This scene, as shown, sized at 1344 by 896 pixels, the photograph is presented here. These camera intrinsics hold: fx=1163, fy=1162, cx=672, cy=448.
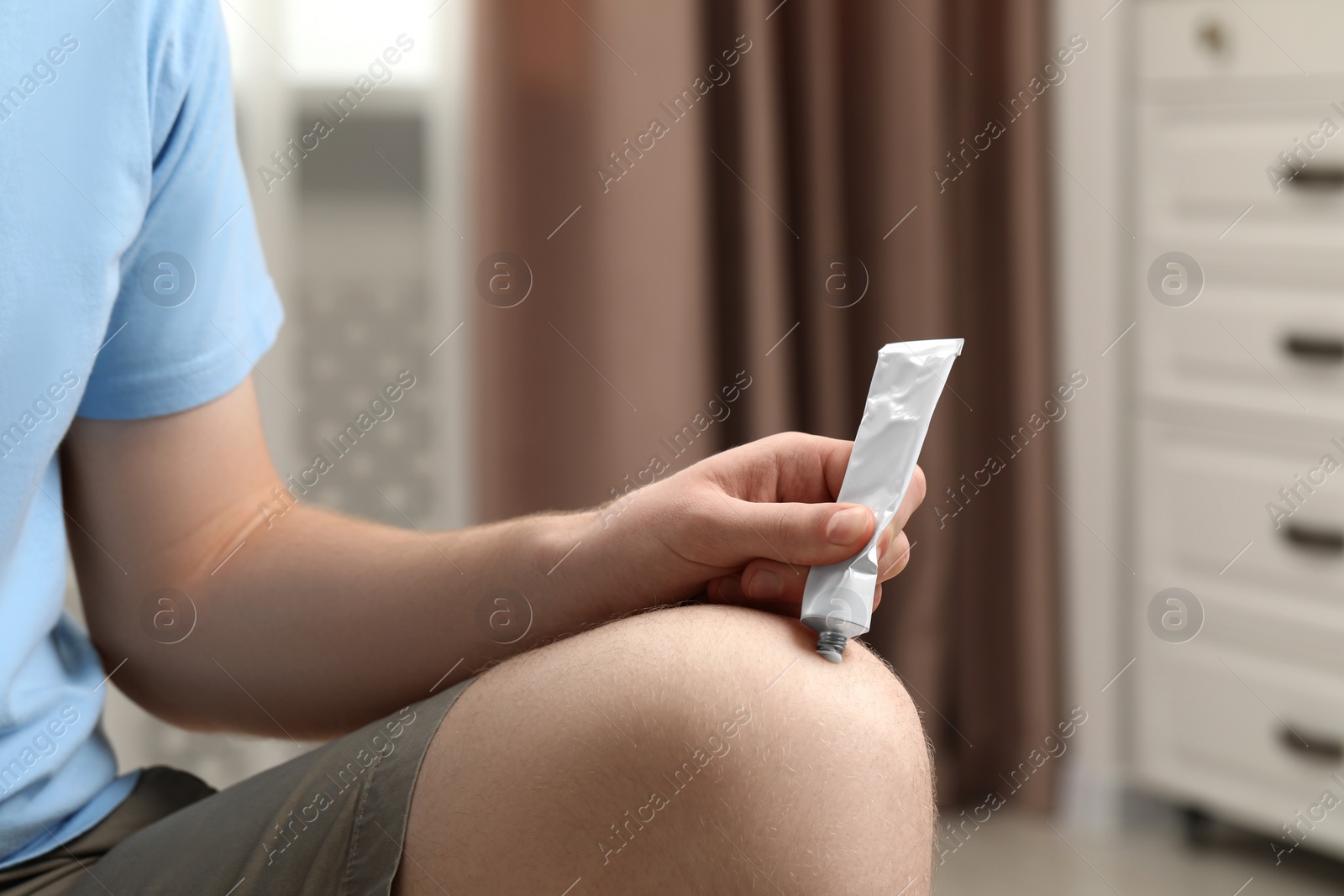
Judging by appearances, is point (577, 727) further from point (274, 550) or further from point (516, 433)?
point (516, 433)

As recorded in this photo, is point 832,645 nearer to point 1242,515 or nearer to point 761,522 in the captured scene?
point 761,522

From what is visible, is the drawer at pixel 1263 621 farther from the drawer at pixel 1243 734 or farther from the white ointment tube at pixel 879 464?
the white ointment tube at pixel 879 464

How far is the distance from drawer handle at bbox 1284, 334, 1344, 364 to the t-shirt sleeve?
110 cm

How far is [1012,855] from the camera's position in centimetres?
143

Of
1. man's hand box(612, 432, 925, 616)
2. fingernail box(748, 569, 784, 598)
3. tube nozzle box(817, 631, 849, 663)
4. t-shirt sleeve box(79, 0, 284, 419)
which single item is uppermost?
t-shirt sleeve box(79, 0, 284, 419)

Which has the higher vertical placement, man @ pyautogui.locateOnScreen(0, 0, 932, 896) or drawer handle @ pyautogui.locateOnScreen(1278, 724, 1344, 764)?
man @ pyautogui.locateOnScreen(0, 0, 932, 896)

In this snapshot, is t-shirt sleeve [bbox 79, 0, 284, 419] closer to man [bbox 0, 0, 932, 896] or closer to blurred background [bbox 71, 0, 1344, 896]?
man [bbox 0, 0, 932, 896]

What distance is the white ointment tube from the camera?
1.47 feet

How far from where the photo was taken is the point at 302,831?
0.45 meters

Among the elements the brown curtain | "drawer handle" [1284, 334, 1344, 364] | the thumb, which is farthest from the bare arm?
"drawer handle" [1284, 334, 1344, 364]

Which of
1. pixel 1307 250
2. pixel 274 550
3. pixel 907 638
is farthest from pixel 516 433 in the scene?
pixel 1307 250

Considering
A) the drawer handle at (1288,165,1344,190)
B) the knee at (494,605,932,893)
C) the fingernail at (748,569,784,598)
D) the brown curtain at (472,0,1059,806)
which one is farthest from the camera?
the brown curtain at (472,0,1059,806)

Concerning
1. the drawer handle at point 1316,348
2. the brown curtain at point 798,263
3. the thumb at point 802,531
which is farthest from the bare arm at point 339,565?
the drawer handle at point 1316,348

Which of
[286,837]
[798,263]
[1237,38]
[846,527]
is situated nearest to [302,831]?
[286,837]
